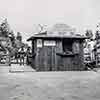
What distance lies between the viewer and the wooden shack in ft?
79.6

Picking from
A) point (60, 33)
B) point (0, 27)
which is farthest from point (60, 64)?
point (0, 27)

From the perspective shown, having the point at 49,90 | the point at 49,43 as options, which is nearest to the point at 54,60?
the point at 49,43

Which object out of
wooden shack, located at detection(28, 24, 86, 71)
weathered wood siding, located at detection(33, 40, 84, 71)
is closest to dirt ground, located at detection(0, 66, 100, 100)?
weathered wood siding, located at detection(33, 40, 84, 71)

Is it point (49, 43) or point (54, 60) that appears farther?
point (49, 43)

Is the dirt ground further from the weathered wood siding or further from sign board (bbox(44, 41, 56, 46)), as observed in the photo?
sign board (bbox(44, 41, 56, 46))

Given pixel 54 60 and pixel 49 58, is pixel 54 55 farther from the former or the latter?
pixel 49 58

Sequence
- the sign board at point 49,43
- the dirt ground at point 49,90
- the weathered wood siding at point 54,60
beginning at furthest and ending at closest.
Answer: the sign board at point 49,43 → the weathered wood siding at point 54,60 → the dirt ground at point 49,90

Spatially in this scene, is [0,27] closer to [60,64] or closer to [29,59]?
[29,59]

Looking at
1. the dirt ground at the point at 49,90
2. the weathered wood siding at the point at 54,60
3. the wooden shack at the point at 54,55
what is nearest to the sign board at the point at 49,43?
the wooden shack at the point at 54,55

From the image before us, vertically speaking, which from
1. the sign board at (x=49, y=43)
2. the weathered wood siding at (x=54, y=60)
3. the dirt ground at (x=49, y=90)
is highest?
the sign board at (x=49, y=43)

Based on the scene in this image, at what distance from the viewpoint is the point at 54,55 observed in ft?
80.5

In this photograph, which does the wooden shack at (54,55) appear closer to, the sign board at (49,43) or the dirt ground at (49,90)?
the sign board at (49,43)

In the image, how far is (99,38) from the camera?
132ft

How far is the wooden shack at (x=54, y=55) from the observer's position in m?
24.3
